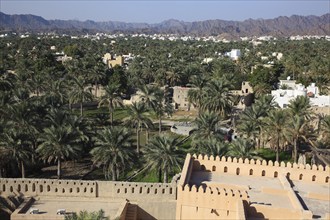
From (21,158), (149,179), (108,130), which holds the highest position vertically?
(108,130)

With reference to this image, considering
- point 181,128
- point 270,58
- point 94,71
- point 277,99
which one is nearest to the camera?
point 181,128

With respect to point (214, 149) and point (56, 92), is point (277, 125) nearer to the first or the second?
point (214, 149)

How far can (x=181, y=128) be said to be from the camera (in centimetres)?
4244

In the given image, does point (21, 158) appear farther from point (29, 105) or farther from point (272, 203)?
point (272, 203)

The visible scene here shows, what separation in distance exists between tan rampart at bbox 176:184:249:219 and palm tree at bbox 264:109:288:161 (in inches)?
541

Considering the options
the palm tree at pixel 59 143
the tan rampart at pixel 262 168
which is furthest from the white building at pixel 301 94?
the palm tree at pixel 59 143

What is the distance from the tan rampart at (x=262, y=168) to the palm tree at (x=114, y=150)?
19.8 ft

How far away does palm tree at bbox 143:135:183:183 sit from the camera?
26453 millimetres

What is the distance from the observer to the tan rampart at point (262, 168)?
22078 millimetres

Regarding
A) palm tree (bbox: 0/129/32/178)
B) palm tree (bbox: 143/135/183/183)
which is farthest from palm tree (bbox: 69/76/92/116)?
palm tree (bbox: 143/135/183/183)

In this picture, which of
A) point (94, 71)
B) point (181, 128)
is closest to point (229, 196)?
point (181, 128)

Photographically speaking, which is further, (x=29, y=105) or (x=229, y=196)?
(x=29, y=105)

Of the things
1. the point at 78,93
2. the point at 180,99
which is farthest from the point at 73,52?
the point at 78,93

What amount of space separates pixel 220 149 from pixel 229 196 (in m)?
8.02
